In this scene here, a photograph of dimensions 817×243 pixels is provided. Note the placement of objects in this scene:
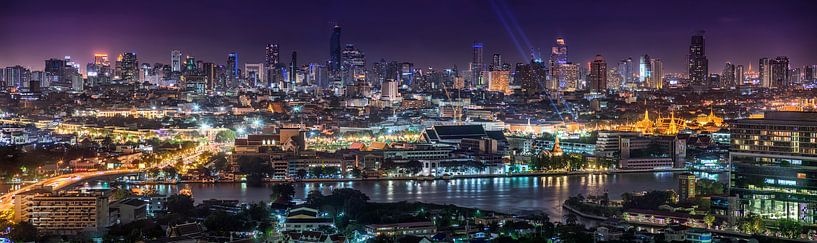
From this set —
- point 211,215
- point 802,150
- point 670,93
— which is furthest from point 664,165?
point 670,93

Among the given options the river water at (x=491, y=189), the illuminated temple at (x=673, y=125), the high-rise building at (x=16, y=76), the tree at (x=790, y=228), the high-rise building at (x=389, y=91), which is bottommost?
the tree at (x=790, y=228)

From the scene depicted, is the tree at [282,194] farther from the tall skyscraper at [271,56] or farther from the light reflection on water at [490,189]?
the tall skyscraper at [271,56]

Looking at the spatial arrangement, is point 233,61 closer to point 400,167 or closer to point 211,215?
point 400,167

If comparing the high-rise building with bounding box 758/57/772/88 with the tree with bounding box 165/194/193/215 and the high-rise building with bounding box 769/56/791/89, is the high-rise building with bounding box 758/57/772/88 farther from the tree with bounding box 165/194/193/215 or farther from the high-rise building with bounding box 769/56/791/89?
the tree with bounding box 165/194/193/215

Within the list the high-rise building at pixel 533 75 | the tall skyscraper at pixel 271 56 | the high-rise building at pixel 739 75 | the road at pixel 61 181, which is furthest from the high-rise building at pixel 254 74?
the road at pixel 61 181

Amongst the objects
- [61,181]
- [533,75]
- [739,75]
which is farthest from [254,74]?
[61,181]

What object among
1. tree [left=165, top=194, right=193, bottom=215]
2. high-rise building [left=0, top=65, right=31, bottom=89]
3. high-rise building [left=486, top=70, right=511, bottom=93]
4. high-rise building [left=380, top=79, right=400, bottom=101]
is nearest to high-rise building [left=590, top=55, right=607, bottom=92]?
high-rise building [left=486, top=70, right=511, bottom=93]

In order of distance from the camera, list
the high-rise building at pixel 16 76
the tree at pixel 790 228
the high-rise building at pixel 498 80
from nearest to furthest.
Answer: the tree at pixel 790 228, the high-rise building at pixel 16 76, the high-rise building at pixel 498 80
